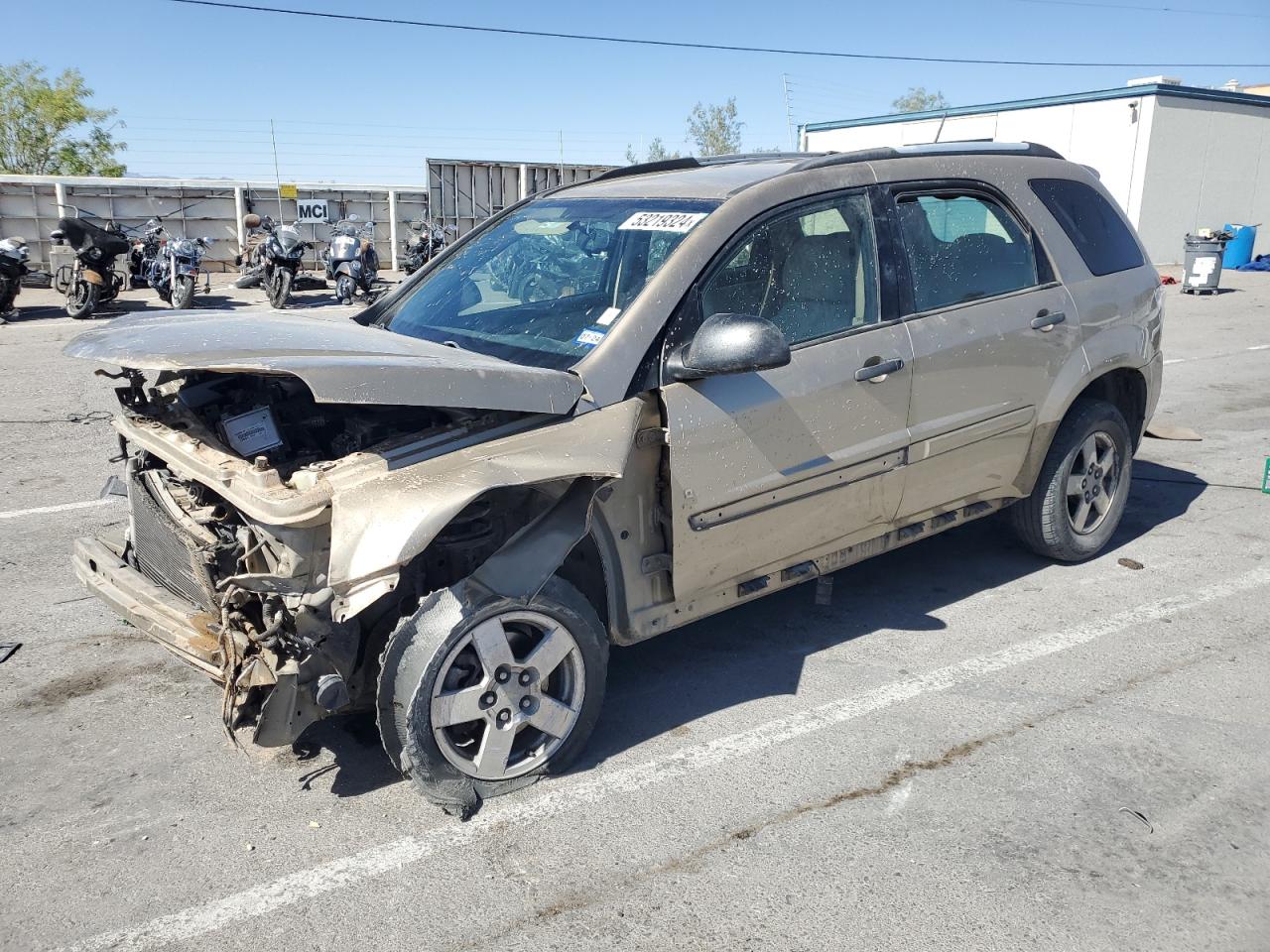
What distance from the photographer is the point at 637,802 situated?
334 cm

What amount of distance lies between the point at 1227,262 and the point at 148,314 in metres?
27.0

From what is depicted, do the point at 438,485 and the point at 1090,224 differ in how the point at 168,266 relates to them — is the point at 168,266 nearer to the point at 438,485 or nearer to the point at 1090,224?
the point at 1090,224

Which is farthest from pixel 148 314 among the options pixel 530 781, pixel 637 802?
pixel 637 802

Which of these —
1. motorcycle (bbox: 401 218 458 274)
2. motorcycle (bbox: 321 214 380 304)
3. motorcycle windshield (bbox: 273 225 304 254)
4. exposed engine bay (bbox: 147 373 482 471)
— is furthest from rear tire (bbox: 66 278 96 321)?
exposed engine bay (bbox: 147 373 482 471)

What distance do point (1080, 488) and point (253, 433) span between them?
385 cm

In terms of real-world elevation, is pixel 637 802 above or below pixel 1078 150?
below

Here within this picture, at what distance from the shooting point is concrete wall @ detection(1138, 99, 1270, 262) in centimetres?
2503

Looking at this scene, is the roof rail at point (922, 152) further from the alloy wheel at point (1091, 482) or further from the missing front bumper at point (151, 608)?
the missing front bumper at point (151, 608)

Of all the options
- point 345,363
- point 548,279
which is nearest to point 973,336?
point 548,279

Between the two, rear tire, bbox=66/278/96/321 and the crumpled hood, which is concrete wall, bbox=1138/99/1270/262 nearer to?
rear tire, bbox=66/278/96/321

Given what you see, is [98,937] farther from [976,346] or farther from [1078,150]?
[1078,150]

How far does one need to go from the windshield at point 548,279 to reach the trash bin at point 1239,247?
82.3 ft

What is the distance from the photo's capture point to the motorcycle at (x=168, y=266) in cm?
1634

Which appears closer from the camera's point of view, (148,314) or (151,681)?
(151,681)
